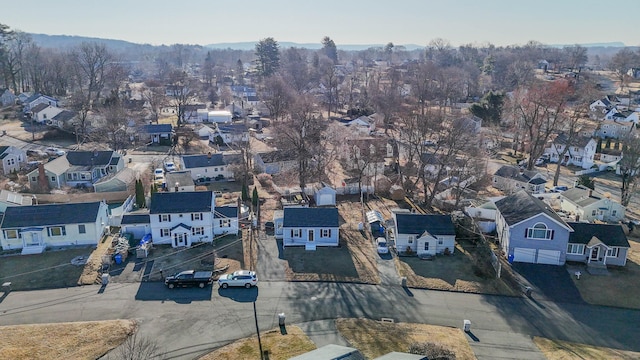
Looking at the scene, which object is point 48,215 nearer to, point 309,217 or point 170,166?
point 309,217

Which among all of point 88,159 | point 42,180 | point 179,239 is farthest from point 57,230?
point 88,159

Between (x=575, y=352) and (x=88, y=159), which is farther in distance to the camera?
(x=88, y=159)

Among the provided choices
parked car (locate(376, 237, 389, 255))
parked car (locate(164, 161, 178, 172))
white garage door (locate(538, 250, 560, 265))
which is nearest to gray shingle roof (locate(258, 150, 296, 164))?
parked car (locate(164, 161, 178, 172))

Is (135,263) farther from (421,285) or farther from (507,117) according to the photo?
(507,117)

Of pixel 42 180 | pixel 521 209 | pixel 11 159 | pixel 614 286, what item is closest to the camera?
pixel 614 286

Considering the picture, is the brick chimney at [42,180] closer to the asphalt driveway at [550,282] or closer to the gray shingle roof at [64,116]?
the gray shingle roof at [64,116]

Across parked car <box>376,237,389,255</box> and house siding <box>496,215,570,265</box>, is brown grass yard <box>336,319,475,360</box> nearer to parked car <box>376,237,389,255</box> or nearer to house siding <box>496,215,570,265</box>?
parked car <box>376,237,389,255</box>

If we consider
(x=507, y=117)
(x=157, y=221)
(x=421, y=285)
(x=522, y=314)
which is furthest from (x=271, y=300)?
(x=507, y=117)
